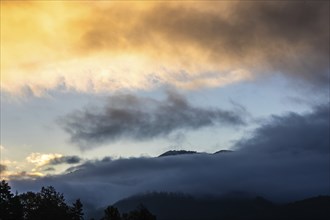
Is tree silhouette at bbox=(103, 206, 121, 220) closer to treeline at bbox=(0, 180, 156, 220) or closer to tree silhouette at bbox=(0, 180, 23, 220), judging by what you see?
treeline at bbox=(0, 180, 156, 220)

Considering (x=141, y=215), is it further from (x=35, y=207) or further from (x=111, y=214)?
(x=35, y=207)

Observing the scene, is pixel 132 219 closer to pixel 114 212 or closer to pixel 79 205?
pixel 114 212

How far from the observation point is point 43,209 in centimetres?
15388

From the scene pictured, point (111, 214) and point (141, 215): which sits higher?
point (111, 214)

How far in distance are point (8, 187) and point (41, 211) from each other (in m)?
11.6

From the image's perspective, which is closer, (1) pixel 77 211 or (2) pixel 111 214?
(2) pixel 111 214

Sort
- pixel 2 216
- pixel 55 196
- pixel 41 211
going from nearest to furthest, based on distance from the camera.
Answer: pixel 2 216
pixel 41 211
pixel 55 196

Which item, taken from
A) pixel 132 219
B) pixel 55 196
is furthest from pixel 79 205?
pixel 132 219

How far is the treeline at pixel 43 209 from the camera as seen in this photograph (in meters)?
146

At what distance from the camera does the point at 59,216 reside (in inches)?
5960

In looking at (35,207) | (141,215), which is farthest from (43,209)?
(141,215)

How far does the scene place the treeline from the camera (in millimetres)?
145875

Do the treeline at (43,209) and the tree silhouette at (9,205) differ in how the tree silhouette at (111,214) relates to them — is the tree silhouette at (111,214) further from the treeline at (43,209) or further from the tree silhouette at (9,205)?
the tree silhouette at (9,205)

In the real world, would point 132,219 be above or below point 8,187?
below
